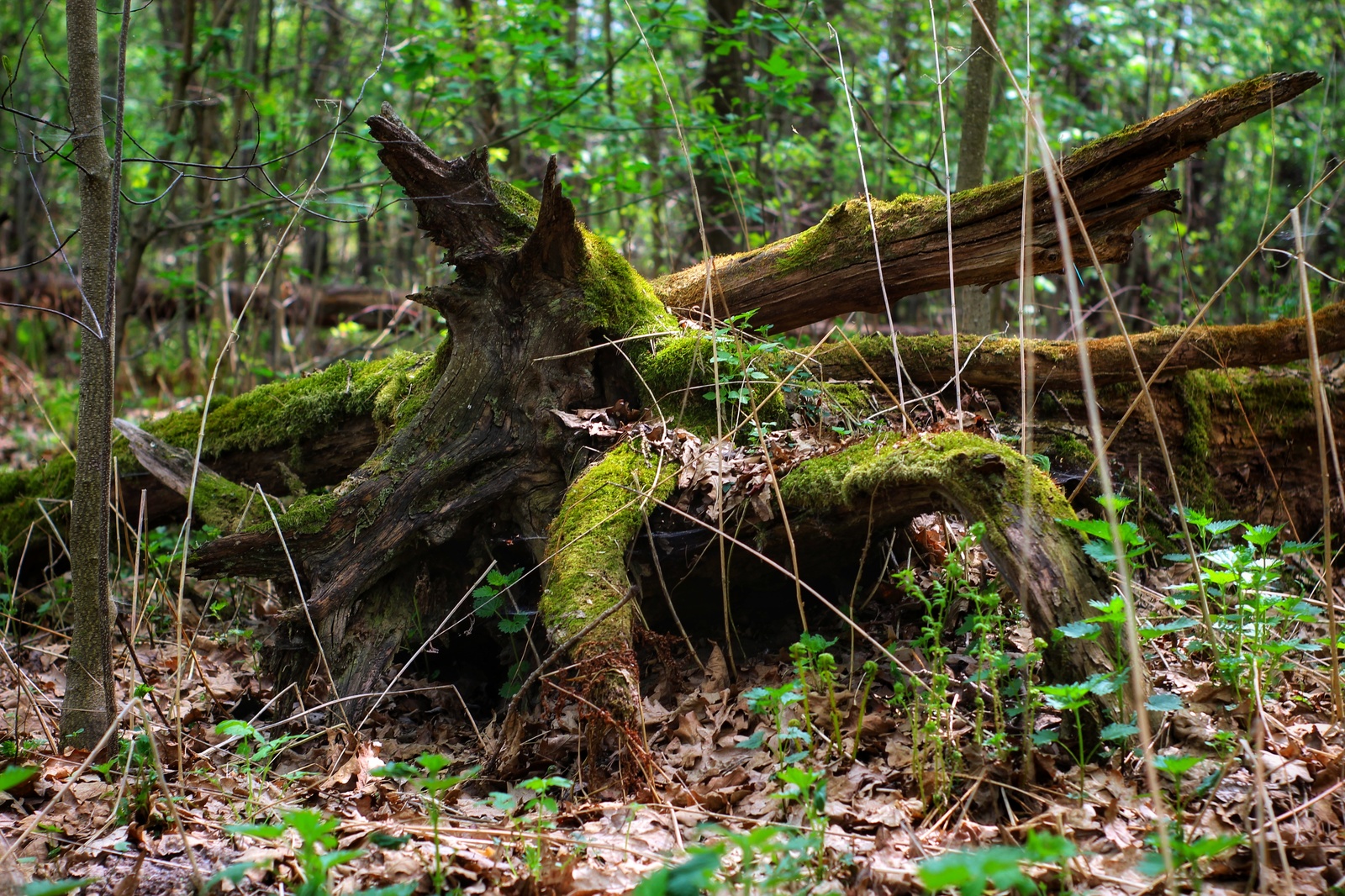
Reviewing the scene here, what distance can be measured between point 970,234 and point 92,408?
10.8ft

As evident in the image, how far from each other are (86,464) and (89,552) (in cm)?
29

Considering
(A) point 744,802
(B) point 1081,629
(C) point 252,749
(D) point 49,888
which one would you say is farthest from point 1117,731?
(C) point 252,749

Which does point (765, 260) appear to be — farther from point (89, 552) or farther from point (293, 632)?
point (89, 552)

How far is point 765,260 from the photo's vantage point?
4098 millimetres

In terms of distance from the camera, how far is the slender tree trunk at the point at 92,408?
2695mm

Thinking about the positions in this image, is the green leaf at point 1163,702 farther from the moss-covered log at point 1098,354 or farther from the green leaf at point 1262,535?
the moss-covered log at point 1098,354

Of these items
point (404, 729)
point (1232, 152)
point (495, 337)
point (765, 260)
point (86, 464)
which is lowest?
point (404, 729)

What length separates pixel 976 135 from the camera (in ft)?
17.3

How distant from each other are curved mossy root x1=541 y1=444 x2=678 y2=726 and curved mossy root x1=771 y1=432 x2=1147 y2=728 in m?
0.59

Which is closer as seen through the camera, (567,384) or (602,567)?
(602,567)

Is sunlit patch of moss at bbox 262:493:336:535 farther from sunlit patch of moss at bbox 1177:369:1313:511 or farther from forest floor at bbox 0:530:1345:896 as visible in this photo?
sunlit patch of moss at bbox 1177:369:1313:511

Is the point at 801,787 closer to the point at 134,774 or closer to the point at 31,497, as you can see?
the point at 134,774

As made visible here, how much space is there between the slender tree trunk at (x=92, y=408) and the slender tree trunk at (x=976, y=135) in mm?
4311

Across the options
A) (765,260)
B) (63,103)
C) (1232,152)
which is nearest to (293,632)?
(765,260)
